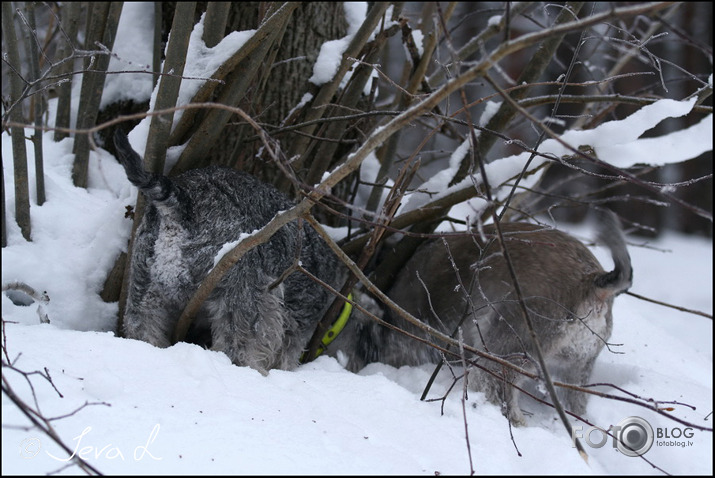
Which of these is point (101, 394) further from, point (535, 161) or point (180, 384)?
point (535, 161)

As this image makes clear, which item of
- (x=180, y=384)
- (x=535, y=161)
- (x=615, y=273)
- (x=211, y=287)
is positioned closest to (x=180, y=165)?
(x=211, y=287)

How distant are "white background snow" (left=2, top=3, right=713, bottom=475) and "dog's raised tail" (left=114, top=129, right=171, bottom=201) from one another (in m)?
0.29

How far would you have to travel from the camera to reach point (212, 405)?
7.00 feet

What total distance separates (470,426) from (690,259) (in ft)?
28.5

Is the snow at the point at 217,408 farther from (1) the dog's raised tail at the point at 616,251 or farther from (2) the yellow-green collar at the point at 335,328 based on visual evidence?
(1) the dog's raised tail at the point at 616,251

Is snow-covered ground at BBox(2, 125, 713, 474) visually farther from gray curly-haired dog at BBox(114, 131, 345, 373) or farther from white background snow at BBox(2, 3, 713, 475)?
gray curly-haired dog at BBox(114, 131, 345, 373)

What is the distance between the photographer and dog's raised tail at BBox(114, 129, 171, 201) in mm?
2482

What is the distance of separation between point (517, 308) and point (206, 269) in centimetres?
149

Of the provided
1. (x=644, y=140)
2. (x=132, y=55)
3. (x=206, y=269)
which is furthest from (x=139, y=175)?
(x=644, y=140)

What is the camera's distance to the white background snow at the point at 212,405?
6.04 feet

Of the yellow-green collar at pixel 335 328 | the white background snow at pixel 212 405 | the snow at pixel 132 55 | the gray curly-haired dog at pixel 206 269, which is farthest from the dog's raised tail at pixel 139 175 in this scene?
the snow at pixel 132 55

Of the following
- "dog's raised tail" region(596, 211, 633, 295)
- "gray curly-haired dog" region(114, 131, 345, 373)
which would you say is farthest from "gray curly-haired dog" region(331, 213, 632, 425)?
"gray curly-haired dog" region(114, 131, 345, 373)

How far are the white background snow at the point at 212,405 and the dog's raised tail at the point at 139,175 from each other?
29 cm

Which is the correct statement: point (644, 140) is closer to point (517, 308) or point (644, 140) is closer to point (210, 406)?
point (517, 308)
